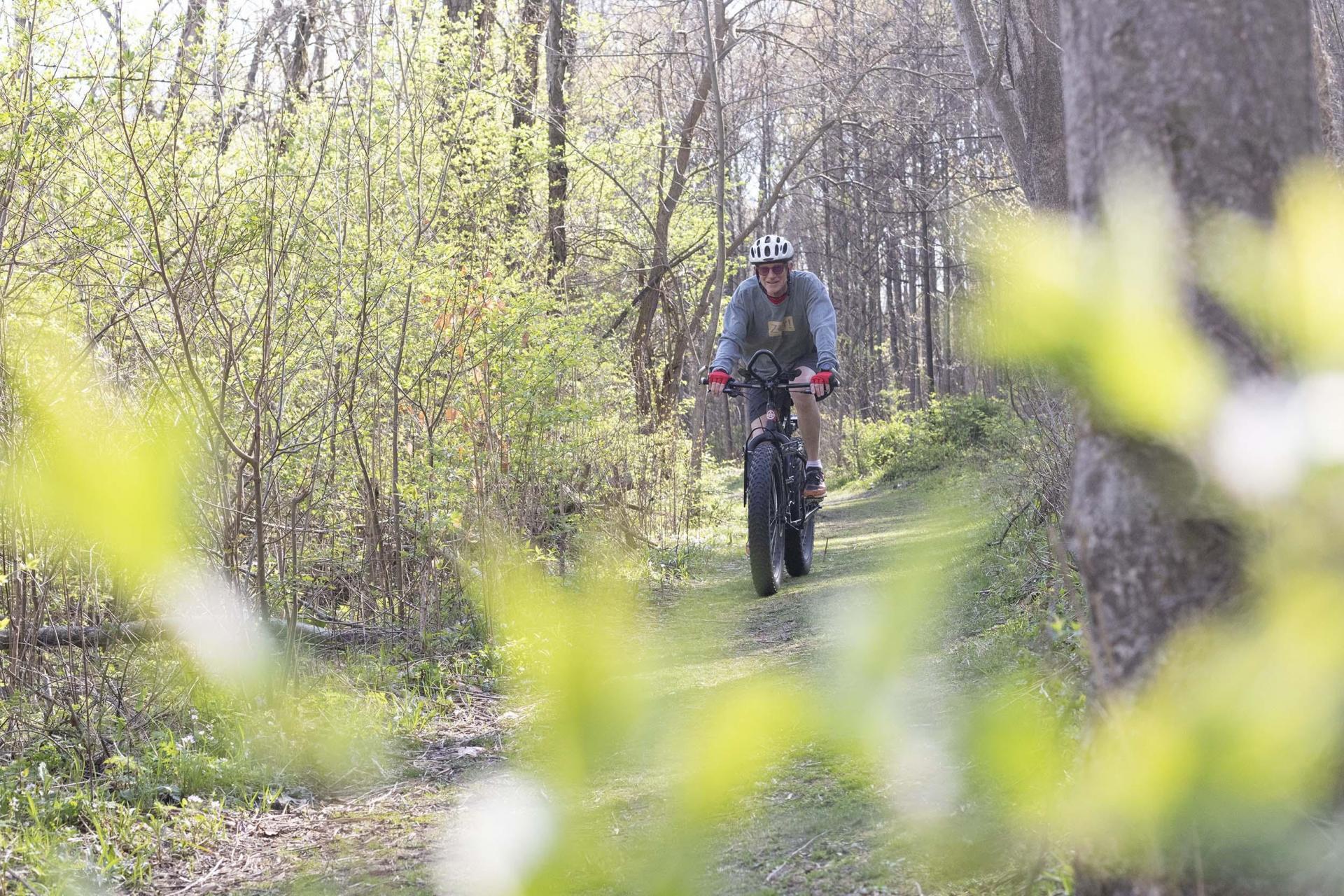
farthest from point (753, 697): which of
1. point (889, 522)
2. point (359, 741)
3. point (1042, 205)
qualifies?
point (889, 522)

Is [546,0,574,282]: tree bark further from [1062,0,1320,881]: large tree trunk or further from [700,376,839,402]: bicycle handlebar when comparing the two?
[1062,0,1320,881]: large tree trunk

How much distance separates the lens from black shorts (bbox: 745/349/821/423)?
737 cm

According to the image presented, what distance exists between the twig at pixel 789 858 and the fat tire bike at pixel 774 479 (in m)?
3.86

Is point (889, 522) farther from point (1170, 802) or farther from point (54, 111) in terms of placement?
point (1170, 802)

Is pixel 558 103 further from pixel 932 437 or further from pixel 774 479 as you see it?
pixel 932 437

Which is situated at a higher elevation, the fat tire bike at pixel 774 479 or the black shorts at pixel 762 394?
the black shorts at pixel 762 394

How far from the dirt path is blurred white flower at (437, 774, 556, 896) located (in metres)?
0.06

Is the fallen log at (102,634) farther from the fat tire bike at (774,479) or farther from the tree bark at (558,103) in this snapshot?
the tree bark at (558,103)

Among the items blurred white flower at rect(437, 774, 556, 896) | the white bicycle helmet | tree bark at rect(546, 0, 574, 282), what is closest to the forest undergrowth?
blurred white flower at rect(437, 774, 556, 896)

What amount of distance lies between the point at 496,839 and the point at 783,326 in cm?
471

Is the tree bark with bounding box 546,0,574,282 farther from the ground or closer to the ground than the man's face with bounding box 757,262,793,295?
farther from the ground

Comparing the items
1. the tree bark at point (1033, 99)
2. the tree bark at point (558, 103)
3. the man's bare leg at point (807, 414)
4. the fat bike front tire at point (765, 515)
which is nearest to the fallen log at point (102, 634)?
the fat bike front tire at point (765, 515)

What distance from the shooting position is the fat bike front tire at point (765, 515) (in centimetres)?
682

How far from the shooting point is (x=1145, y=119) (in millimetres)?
1725
